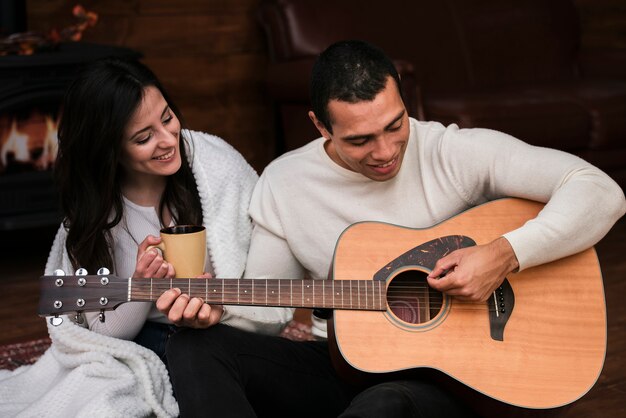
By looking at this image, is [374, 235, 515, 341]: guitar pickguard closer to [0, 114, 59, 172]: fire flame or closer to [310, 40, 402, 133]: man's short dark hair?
[310, 40, 402, 133]: man's short dark hair

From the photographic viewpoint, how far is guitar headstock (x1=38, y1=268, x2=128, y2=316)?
5.51 feet

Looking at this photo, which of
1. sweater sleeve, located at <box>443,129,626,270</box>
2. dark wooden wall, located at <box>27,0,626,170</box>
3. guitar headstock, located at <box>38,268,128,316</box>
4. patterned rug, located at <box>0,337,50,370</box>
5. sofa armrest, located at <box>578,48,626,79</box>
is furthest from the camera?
sofa armrest, located at <box>578,48,626,79</box>

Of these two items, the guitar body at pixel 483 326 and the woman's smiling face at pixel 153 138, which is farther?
the woman's smiling face at pixel 153 138

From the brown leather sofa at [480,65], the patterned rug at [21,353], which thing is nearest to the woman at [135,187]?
the patterned rug at [21,353]

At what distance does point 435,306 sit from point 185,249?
494mm

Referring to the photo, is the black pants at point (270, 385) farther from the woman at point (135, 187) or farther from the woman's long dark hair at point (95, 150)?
the woman's long dark hair at point (95, 150)

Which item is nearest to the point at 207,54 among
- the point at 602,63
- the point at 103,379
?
the point at 602,63

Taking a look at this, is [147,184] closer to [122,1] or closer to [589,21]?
[122,1]

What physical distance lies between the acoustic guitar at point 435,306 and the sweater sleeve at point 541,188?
61 millimetres

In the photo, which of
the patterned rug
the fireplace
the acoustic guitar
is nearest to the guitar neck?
the acoustic guitar

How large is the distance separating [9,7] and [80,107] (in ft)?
5.43

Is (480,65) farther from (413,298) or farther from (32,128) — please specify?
(413,298)

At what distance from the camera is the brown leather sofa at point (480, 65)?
3637 millimetres

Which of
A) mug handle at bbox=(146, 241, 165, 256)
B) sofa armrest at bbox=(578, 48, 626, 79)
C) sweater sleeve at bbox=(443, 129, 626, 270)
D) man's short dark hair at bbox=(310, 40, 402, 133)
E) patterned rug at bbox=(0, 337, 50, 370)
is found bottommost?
patterned rug at bbox=(0, 337, 50, 370)
